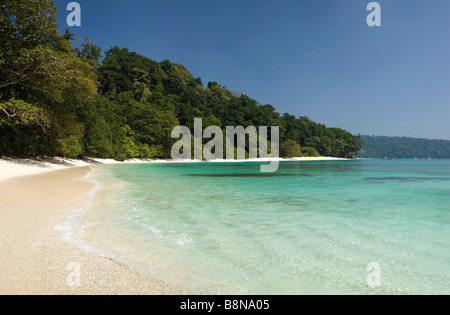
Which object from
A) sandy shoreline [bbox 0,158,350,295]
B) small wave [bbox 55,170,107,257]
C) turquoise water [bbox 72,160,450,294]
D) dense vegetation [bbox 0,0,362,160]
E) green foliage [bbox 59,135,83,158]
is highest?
dense vegetation [bbox 0,0,362,160]

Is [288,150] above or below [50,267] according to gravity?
above

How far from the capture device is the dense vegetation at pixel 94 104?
1811 centimetres

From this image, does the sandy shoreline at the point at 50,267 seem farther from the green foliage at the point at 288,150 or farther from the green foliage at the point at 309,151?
the green foliage at the point at 309,151

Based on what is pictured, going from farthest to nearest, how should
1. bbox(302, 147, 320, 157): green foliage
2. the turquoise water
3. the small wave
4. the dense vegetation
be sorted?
bbox(302, 147, 320, 157): green foliage
the dense vegetation
the small wave
the turquoise water

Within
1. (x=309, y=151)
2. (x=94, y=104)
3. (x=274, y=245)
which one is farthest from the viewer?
(x=309, y=151)

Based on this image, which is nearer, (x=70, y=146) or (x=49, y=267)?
(x=49, y=267)

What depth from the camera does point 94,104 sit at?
43.2 meters

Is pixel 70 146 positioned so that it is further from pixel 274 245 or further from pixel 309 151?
pixel 309 151

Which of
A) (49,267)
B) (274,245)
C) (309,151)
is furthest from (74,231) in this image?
(309,151)

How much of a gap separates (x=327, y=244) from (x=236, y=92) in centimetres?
15827

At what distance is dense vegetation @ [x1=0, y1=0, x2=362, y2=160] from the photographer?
18.1 m

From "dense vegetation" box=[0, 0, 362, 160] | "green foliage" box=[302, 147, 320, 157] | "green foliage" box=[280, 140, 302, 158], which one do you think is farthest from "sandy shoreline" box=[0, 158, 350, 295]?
"green foliage" box=[302, 147, 320, 157]

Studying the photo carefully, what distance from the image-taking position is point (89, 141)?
4184 cm

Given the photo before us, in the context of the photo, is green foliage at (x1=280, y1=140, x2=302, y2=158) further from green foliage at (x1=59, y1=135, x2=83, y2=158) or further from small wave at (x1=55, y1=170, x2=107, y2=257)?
small wave at (x1=55, y1=170, x2=107, y2=257)
